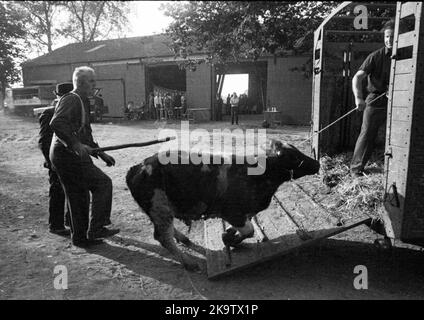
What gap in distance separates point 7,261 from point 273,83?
20.2m

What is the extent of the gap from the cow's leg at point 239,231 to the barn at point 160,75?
18524 millimetres

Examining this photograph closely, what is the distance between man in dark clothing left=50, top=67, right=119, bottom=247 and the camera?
4449 millimetres

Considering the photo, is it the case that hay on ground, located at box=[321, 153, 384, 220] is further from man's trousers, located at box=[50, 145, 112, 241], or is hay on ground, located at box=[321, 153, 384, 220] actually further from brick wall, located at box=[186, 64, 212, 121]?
brick wall, located at box=[186, 64, 212, 121]

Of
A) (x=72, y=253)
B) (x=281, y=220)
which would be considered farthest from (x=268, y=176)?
(x=72, y=253)

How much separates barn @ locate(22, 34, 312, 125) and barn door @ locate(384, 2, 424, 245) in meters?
18.7

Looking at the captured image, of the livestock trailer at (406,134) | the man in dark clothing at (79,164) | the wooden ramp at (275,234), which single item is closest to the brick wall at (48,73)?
the man in dark clothing at (79,164)

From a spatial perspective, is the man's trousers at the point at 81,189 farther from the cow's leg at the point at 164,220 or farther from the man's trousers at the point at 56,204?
the cow's leg at the point at 164,220

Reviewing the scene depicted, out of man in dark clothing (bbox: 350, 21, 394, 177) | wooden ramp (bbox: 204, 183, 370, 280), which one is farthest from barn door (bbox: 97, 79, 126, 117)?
man in dark clothing (bbox: 350, 21, 394, 177)

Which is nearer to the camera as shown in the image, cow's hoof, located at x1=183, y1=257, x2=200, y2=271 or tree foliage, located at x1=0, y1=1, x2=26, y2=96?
tree foliage, located at x1=0, y1=1, x2=26, y2=96

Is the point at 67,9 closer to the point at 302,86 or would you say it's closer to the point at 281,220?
the point at 281,220

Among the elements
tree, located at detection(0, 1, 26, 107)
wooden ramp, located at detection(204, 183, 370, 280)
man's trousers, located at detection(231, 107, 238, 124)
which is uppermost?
tree, located at detection(0, 1, 26, 107)

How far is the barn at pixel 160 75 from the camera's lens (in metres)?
22.3

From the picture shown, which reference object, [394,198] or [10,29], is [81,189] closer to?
[10,29]

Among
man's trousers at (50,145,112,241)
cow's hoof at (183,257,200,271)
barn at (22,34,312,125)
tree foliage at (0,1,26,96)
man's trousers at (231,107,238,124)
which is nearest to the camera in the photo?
tree foliage at (0,1,26,96)
